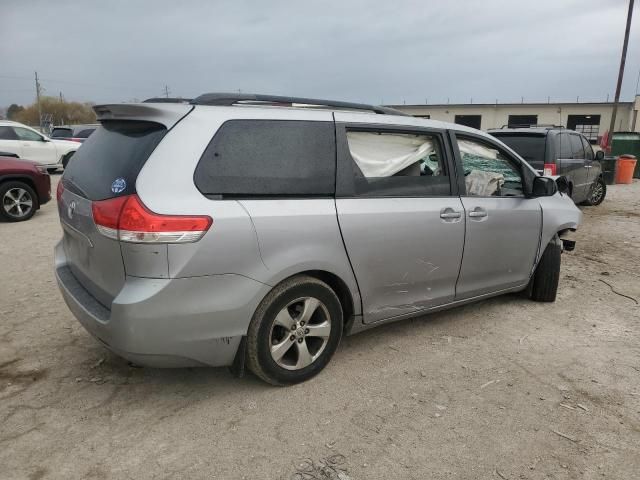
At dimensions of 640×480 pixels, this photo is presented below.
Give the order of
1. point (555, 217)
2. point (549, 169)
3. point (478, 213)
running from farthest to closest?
point (549, 169) → point (555, 217) → point (478, 213)

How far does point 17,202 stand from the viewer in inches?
337

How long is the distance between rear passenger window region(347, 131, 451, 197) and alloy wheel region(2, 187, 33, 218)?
24.6 feet

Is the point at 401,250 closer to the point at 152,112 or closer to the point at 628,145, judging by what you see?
the point at 152,112

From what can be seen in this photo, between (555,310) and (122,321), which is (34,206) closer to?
(122,321)

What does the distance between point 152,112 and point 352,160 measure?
1256mm

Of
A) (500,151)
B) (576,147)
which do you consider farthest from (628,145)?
(500,151)

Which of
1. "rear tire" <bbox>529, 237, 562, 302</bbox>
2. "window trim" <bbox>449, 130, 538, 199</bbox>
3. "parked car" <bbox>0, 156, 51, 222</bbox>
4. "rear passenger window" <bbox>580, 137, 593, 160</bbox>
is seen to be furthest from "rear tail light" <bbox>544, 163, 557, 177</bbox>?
"parked car" <bbox>0, 156, 51, 222</bbox>

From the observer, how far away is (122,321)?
2574mm

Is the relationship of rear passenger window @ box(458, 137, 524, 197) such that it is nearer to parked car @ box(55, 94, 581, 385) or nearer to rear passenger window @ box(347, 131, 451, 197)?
parked car @ box(55, 94, 581, 385)

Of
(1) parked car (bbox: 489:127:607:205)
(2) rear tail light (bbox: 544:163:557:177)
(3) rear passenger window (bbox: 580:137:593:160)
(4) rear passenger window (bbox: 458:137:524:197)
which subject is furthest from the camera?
(3) rear passenger window (bbox: 580:137:593:160)

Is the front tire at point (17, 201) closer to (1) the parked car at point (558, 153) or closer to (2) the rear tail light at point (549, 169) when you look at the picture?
(1) the parked car at point (558, 153)

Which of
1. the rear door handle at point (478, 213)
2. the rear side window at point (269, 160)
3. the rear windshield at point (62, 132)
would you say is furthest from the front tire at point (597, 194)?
the rear windshield at point (62, 132)

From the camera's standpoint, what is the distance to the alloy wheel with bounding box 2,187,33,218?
850 centimetres

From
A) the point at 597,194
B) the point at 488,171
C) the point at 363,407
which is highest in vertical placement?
the point at 488,171
